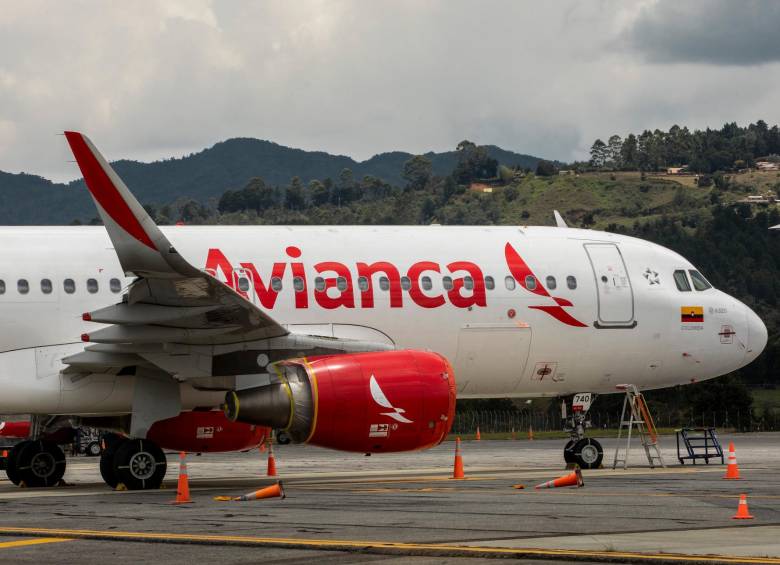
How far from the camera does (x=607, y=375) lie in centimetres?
2605

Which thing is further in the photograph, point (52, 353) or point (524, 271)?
point (524, 271)

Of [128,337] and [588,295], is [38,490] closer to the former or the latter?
[128,337]

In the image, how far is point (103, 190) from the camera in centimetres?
1852

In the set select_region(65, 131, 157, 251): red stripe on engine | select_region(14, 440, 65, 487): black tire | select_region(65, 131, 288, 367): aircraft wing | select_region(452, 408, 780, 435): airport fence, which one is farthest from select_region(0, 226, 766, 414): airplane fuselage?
select_region(452, 408, 780, 435): airport fence

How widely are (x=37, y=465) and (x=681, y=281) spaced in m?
12.9

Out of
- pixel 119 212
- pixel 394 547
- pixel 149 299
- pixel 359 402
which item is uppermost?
pixel 119 212

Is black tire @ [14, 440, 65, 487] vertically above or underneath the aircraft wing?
underneath

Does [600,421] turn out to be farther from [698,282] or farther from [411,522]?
[411,522]

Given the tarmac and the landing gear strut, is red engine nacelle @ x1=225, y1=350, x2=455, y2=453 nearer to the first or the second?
the tarmac

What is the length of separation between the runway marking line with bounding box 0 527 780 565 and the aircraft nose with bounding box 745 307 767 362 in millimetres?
15525

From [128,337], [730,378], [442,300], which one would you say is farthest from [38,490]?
[730,378]

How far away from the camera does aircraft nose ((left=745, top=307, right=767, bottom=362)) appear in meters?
26.7

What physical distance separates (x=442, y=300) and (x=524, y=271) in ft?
6.06

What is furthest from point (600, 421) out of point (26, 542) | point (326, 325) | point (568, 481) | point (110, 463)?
point (26, 542)
